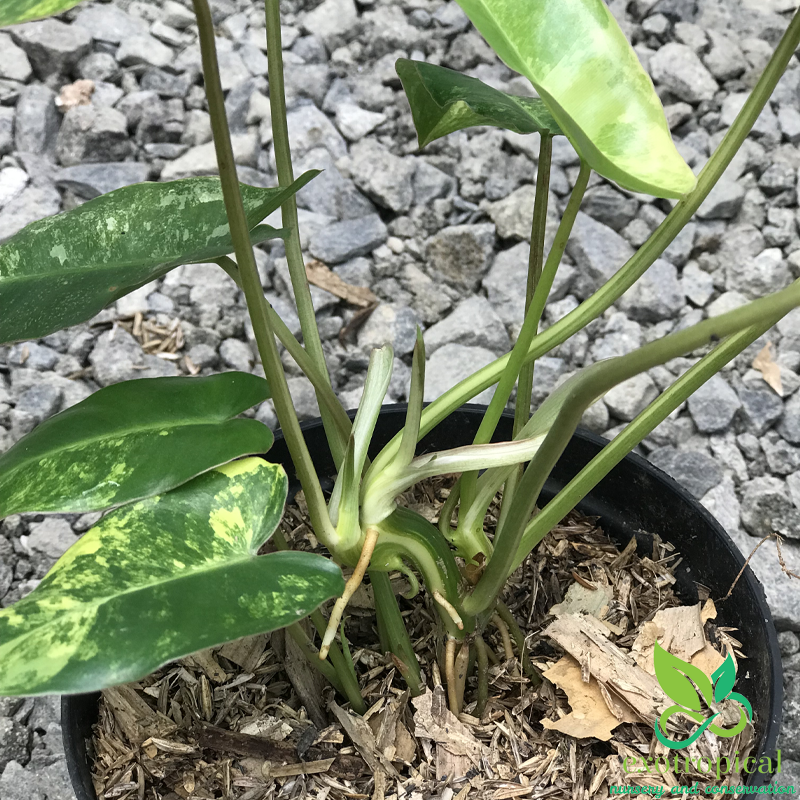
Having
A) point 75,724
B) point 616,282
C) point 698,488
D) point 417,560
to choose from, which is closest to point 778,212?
point 698,488

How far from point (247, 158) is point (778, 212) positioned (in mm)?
913

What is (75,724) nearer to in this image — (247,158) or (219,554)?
(219,554)

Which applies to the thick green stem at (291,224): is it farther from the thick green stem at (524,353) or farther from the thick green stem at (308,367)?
the thick green stem at (524,353)

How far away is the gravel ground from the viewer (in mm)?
1061

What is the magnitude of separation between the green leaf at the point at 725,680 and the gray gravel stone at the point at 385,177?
0.89m

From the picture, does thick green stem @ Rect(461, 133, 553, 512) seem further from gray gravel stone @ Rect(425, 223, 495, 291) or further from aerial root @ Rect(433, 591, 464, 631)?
gray gravel stone @ Rect(425, 223, 495, 291)

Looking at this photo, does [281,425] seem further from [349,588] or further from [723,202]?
[723,202]

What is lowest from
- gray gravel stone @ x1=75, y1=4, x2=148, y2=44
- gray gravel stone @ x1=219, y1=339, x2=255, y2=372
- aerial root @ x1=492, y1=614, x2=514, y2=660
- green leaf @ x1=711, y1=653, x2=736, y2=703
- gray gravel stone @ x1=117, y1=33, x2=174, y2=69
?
gray gravel stone @ x1=219, y1=339, x2=255, y2=372

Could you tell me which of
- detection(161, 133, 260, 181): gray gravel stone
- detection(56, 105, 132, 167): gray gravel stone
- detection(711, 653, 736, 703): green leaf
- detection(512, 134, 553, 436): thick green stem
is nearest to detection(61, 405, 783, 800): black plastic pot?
detection(711, 653, 736, 703): green leaf

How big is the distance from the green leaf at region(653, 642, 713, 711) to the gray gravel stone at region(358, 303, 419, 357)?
24.4 inches

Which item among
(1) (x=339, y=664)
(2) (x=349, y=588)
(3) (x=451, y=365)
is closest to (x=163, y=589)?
(2) (x=349, y=588)

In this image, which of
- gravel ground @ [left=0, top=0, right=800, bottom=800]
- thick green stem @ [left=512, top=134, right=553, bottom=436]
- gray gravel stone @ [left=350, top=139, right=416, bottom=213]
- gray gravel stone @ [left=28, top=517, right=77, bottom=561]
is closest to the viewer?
thick green stem @ [left=512, top=134, right=553, bottom=436]

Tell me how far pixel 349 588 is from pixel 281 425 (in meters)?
0.12

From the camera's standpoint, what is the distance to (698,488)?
1012mm
